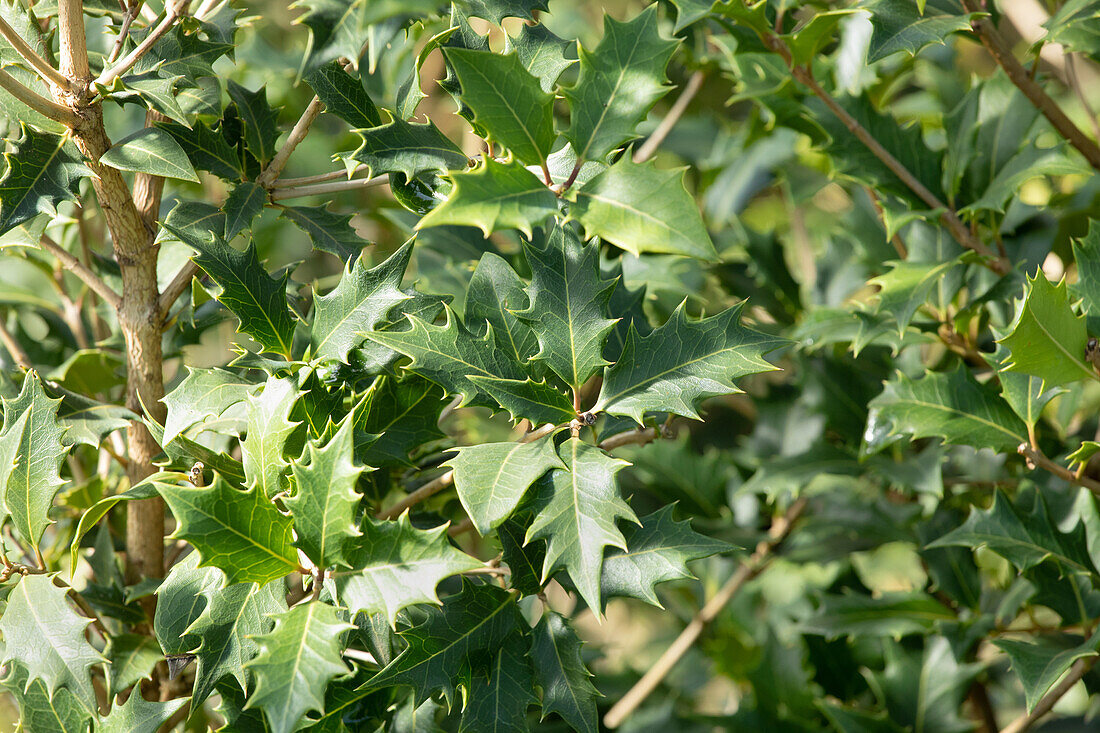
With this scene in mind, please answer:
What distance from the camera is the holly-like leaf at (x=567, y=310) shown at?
69cm

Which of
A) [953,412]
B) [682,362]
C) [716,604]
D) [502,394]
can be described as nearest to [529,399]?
[502,394]

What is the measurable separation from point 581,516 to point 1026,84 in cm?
75

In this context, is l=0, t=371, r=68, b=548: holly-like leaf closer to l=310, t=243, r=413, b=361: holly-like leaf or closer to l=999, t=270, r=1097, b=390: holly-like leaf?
l=310, t=243, r=413, b=361: holly-like leaf

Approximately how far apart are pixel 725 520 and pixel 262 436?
81 cm

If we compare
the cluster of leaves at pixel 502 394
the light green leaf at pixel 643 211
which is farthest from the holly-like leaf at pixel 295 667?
the light green leaf at pixel 643 211

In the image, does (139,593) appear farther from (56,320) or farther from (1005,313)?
(1005,313)

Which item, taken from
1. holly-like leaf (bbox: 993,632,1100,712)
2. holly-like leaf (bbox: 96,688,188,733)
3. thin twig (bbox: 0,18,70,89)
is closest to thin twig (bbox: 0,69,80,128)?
thin twig (bbox: 0,18,70,89)

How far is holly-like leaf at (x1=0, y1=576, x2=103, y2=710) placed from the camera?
0.68 metres

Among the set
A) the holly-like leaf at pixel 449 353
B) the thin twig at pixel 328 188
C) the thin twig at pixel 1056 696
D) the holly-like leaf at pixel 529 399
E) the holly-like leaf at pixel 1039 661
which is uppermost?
the thin twig at pixel 328 188

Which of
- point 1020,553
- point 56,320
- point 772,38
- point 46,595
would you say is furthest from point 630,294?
point 56,320

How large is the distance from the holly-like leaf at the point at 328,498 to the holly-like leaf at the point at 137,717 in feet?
0.76

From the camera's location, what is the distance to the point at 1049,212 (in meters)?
1.06

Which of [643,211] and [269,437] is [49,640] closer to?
[269,437]

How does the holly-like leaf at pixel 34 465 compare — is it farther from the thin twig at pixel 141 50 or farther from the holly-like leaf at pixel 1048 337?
the holly-like leaf at pixel 1048 337
